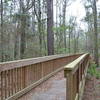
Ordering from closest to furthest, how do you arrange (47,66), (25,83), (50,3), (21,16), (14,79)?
(14,79) < (25,83) < (47,66) < (50,3) < (21,16)

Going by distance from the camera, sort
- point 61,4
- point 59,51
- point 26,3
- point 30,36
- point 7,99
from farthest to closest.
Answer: point 61,4 → point 59,51 → point 26,3 → point 30,36 → point 7,99

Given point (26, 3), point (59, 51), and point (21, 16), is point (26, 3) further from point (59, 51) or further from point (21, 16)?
point (59, 51)

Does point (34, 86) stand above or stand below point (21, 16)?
below

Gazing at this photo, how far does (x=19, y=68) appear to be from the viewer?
399cm

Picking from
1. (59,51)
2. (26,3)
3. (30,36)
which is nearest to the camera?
(30,36)

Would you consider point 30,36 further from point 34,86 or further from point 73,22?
point 73,22

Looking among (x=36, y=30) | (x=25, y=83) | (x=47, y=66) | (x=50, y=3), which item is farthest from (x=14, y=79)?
(x=36, y=30)

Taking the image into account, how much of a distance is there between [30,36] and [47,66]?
23.6 feet

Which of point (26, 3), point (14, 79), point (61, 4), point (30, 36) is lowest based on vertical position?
point (14, 79)

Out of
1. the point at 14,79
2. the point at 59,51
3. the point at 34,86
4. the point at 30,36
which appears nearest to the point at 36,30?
the point at 30,36

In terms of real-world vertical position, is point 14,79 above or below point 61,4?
below

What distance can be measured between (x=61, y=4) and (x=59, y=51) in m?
10.3

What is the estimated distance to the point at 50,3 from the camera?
10070 millimetres

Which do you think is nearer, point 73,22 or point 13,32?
point 13,32
